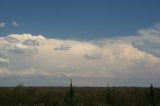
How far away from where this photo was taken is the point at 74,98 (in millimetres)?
69750

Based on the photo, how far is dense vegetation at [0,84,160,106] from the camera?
68.5 m

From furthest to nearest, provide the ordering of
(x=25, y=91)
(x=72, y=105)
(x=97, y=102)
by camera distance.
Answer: (x=25, y=91) → (x=97, y=102) → (x=72, y=105)

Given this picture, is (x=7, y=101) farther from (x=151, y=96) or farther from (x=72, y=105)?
(x=151, y=96)

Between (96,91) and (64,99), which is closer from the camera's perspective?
(64,99)

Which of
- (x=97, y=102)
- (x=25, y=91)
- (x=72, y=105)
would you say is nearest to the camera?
(x=72, y=105)

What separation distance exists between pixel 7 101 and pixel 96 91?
1786cm

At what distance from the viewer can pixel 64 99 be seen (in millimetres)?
68562

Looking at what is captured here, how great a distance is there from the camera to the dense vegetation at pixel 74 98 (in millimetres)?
68500

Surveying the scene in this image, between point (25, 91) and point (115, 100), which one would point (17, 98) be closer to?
point (25, 91)

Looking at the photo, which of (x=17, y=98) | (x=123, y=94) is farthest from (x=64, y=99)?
(x=123, y=94)

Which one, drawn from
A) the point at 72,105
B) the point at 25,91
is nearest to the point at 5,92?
the point at 25,91

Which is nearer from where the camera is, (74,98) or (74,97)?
(74,98)

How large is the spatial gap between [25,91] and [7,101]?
8793mm

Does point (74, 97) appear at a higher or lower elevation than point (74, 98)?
higher
